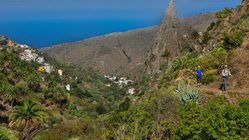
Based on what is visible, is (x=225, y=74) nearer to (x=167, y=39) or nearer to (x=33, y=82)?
(x=33, y=82)

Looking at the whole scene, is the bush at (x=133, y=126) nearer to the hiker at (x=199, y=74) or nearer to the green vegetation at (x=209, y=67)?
the hiker at (x=199, y=74)

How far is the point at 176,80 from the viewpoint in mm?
35250

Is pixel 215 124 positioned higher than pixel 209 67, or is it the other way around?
pixel 209 67

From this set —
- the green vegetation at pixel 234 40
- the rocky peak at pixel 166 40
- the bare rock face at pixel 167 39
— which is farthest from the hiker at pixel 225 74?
the bare rock face at pixel 167 39

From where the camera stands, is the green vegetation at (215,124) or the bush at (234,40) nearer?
the green vegetation at (215,124)

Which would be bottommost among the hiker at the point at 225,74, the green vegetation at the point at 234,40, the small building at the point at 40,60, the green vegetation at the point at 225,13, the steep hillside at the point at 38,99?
the steep hillside at the point at 38,99

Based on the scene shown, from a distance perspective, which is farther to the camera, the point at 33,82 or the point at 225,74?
the point at 33,82

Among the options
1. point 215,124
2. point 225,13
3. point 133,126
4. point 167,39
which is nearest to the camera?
point 215,124

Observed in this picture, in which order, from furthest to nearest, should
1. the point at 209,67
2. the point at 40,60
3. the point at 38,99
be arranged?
the point at 40,60 → the point at 38,99 → the point at 209,67

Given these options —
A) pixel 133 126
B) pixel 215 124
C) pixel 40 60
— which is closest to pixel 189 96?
pixel 133 126

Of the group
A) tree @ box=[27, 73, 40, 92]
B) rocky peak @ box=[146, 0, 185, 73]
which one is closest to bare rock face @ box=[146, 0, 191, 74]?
rocky peak @ box=[146, 0, 185, 73]

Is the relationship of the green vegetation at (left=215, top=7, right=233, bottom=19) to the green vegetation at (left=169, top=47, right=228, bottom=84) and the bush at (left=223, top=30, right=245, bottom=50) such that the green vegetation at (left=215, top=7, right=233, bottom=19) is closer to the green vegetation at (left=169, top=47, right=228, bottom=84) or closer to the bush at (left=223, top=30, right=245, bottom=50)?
the bush at (left=223, top=30, right=245, bottom=50)

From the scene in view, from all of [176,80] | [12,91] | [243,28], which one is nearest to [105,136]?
[176,80]

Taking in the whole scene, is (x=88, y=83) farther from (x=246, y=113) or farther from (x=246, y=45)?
(x=246, y=113)
